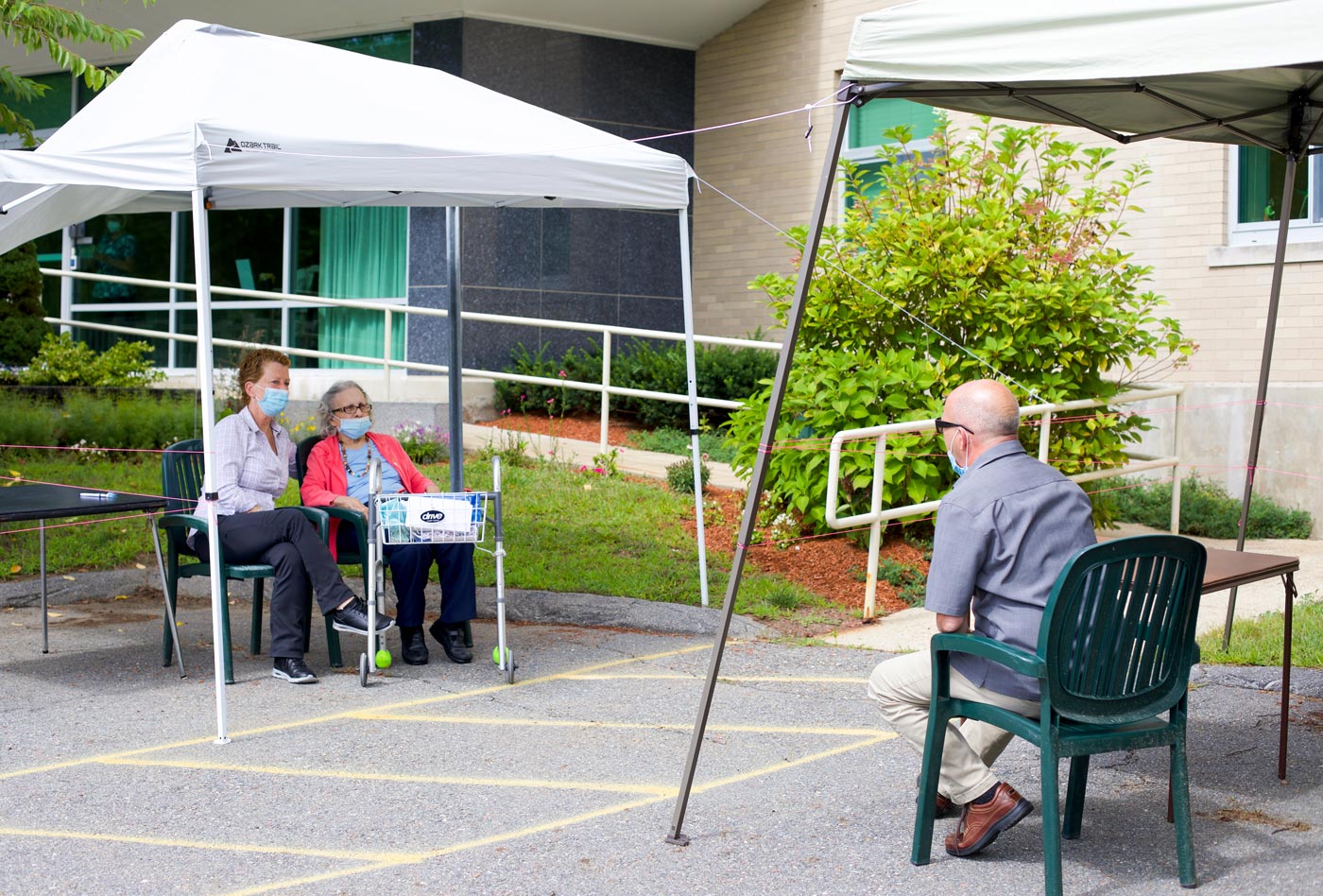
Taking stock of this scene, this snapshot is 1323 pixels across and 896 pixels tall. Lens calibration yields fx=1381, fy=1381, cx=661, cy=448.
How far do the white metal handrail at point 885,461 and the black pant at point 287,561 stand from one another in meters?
2.82

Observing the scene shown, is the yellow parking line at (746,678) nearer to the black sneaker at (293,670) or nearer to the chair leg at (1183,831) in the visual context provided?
the black sneaker at (293,670)

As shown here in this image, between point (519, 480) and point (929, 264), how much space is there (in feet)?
12.7

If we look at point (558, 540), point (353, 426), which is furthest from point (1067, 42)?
point (558, 540)

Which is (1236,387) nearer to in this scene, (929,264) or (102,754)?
(929,264)

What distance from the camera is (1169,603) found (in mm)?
3955

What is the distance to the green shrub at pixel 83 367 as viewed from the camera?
44.0 feet

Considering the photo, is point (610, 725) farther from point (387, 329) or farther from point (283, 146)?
point (387, 329)

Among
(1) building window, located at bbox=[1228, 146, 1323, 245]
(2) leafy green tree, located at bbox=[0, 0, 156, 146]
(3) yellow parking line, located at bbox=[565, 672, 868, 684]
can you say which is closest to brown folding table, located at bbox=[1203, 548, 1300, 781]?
(3) yellow parking line, located at bbox=[565, 672, 868, 684]

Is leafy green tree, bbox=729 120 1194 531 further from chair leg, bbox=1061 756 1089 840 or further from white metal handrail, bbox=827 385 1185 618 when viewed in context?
chair leg, bbox=1061 756 1089 840

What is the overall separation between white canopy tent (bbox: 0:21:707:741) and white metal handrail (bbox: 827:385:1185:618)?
113 centimetres

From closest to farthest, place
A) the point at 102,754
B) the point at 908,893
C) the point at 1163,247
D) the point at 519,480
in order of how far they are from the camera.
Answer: the point at 908,893
the point at 102,754
the point at 519,480
the point at 1163,247

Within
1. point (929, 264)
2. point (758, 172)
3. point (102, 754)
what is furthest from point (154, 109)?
point (758, 172)

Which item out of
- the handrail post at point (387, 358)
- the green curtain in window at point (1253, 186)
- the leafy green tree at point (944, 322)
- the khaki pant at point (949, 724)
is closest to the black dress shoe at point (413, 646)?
the khaki pant at point (949, 724)

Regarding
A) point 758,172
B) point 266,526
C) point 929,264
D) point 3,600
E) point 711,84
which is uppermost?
point 711,84
